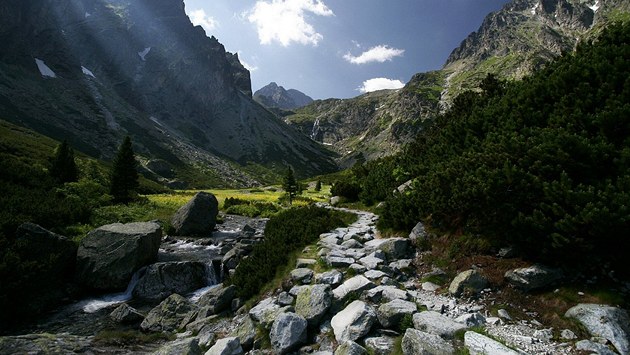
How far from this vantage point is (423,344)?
21.5 feet

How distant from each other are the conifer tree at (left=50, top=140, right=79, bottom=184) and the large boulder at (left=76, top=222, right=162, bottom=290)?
26885 mm

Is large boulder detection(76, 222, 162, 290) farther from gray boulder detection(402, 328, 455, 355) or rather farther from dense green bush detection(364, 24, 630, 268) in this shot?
gray boulder detection(402, 328, 455, 355)

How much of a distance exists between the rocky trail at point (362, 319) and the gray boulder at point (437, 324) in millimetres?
20

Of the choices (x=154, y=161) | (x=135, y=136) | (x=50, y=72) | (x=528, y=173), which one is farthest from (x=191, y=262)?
(x=50, y=72)

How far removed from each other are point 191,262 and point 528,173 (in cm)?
1711

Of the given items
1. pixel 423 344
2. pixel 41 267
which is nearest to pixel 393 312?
pixel 423 344

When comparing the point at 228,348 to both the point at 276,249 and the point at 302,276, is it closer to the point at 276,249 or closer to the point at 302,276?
the point at 302,276

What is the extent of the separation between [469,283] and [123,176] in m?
43.0

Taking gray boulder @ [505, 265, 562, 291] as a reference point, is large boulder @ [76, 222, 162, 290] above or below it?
below

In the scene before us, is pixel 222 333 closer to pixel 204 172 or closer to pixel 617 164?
pixel 617 164

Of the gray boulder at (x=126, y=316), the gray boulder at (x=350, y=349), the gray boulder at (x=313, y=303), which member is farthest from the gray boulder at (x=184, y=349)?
the gray boulder at (x=126, y=316)

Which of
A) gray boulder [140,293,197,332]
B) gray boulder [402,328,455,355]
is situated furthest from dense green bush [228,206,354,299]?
gray boulder [402,328,455,355]

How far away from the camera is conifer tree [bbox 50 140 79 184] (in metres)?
40.6

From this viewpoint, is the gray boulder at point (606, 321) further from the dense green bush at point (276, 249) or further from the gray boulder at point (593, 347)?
the dense green bush at point (276, 249)
